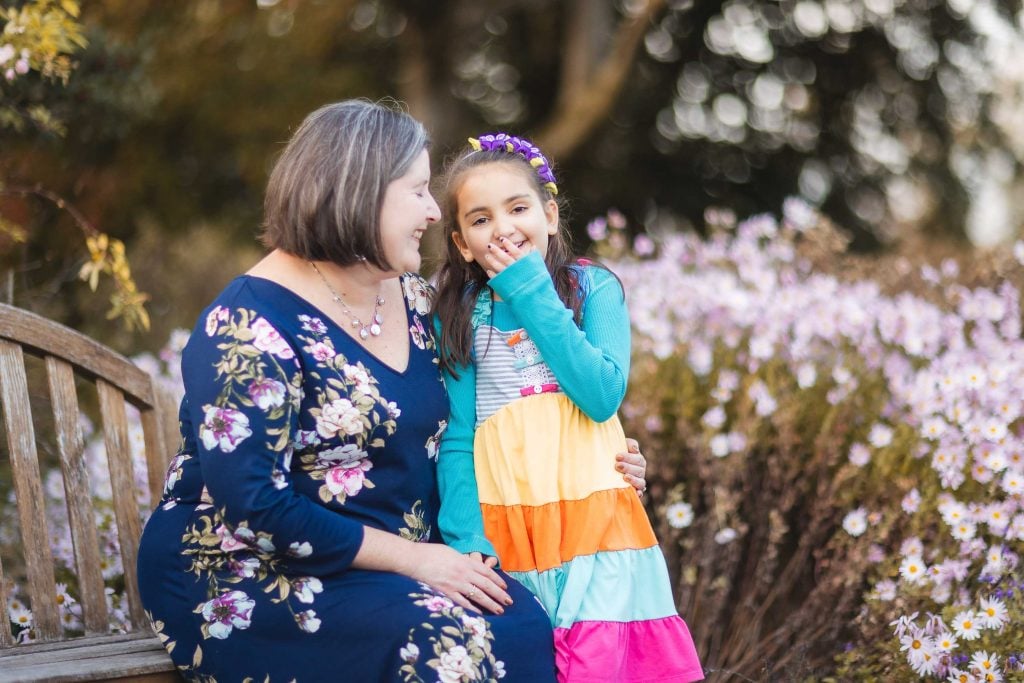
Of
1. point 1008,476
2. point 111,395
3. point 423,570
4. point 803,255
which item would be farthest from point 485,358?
point 803,255

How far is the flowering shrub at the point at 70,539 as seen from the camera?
280cm

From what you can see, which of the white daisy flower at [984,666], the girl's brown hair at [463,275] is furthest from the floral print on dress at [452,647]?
the white daisy flower at [984,666]

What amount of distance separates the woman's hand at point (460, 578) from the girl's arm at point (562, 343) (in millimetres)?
402

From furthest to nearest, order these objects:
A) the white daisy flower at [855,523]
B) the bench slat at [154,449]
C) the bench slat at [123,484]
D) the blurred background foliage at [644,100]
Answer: the blurred background foliage at [644,100], the white daisy flower at [855,523], the bench slat at [154,449], the bench slat at [123,484]

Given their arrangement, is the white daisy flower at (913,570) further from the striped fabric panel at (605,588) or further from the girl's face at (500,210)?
the girl's face at (500,210)

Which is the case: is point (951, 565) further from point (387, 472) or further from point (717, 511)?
point (387, 472)

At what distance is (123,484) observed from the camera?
8.76ft

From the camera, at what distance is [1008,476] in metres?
2.85

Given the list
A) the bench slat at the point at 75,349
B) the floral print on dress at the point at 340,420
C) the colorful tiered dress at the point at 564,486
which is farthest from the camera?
the bench slat at the point at 75,349

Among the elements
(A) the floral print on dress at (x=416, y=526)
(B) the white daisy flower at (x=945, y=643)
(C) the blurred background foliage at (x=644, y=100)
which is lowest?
(B) the white daisy flower at (x=945, y=643)

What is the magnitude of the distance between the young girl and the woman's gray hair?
28 cm

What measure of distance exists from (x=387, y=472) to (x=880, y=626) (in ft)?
4.69

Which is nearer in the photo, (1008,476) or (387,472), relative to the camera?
(387,472)

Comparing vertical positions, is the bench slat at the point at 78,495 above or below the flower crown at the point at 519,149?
below
